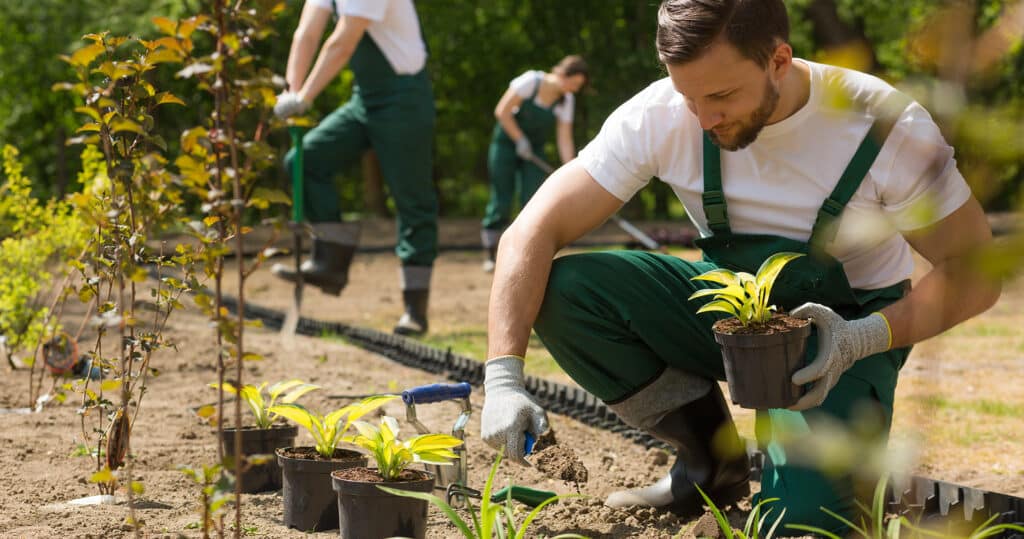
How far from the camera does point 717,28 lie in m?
2.38

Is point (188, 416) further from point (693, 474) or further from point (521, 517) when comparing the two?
point (693, 474)

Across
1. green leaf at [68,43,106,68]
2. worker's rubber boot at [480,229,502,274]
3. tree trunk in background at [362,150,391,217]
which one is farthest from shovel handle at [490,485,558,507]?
tree trunk in background at [362,150,391,217]

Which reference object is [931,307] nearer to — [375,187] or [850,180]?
[850,180]

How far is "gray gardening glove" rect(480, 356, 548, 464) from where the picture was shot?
Result: 2307 millimetres

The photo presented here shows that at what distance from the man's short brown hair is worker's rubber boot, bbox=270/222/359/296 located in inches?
139

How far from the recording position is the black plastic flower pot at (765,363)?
7.27 ft

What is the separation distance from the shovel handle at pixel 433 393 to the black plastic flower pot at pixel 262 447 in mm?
424

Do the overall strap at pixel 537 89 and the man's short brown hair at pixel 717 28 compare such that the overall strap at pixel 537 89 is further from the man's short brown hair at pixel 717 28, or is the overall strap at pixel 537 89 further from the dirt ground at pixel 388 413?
the man's short brown hair at pixel 717 28

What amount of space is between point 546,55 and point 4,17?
31.2ft

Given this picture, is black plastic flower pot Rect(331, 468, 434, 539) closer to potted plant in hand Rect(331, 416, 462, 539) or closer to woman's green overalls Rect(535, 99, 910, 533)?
potted plant in hand Rect(331, 416, 462, 539)

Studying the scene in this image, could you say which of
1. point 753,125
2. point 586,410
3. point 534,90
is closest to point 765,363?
point 753,125

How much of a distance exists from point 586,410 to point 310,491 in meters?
1.82

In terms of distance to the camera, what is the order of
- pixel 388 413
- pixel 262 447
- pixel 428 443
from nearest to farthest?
1. pixel 428 443
2. pixel 262 447
3. pixel 388 413

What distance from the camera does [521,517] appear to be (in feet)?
8.82
